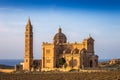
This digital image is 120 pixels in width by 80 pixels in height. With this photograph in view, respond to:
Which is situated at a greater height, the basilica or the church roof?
the church roof

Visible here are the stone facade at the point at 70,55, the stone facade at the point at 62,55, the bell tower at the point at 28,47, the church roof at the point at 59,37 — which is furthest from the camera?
the church roof at the point at 59,37

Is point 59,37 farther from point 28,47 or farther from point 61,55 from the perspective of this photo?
point 28,47

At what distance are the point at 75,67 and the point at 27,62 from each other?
1273cm

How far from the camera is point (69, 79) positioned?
5634 cm

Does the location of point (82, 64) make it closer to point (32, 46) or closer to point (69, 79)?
point (32, 46)

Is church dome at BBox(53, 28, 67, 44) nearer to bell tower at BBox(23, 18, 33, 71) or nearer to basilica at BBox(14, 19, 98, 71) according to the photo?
basilica at BBox(14, 19, 98, 71)

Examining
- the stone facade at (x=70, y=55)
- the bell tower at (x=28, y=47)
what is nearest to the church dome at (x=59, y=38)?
the stone facade at (x=70, y=55)

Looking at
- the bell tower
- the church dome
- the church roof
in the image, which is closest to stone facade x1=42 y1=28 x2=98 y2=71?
the church dome

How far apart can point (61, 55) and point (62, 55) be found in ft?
1.08

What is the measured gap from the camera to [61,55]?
87.6 m

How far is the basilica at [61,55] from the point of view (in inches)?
3361

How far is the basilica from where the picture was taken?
85.4 meters

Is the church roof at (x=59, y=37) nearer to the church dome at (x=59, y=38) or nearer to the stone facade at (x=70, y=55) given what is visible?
the church dome at (x=59, y=38)

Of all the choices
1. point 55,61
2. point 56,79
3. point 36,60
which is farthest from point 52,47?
point 56,79
